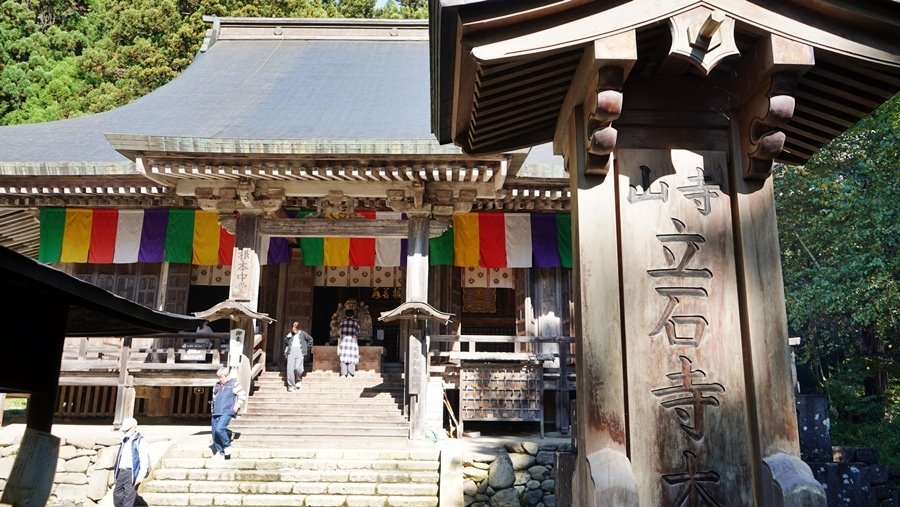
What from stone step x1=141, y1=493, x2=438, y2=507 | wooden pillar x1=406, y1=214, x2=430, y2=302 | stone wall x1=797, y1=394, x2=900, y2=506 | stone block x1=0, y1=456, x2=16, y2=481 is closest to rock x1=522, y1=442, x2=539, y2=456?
stone step x1=141, y1=493, x2=438, y2=507

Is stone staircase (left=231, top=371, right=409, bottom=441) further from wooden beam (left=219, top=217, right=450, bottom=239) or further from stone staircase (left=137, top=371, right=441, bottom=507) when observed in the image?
wooden beam (left=219, top=217, right=450, bottom=239)

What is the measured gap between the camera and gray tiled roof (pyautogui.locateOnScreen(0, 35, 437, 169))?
10.5 m

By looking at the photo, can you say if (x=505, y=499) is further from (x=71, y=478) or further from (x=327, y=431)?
(x=71, y=478)

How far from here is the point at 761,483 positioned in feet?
9.41

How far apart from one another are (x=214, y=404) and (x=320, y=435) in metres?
1.65

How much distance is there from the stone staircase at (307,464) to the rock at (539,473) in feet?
4.30

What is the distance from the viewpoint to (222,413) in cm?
803

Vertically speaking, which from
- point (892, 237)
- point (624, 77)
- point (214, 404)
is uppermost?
point (892, 237)

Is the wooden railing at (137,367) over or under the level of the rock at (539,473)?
over

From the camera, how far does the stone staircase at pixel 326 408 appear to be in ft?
30.1

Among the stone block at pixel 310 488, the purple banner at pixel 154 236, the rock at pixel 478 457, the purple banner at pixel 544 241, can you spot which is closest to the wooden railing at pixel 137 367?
the purple banner at pixel 154 236

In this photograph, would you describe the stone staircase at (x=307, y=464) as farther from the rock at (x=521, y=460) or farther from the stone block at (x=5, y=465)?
the stone block at (x=5, y=465)

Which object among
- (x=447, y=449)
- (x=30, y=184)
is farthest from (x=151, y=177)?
(x=447, y=449)

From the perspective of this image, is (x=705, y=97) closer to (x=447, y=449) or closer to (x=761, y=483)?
(x=761, y=483)
